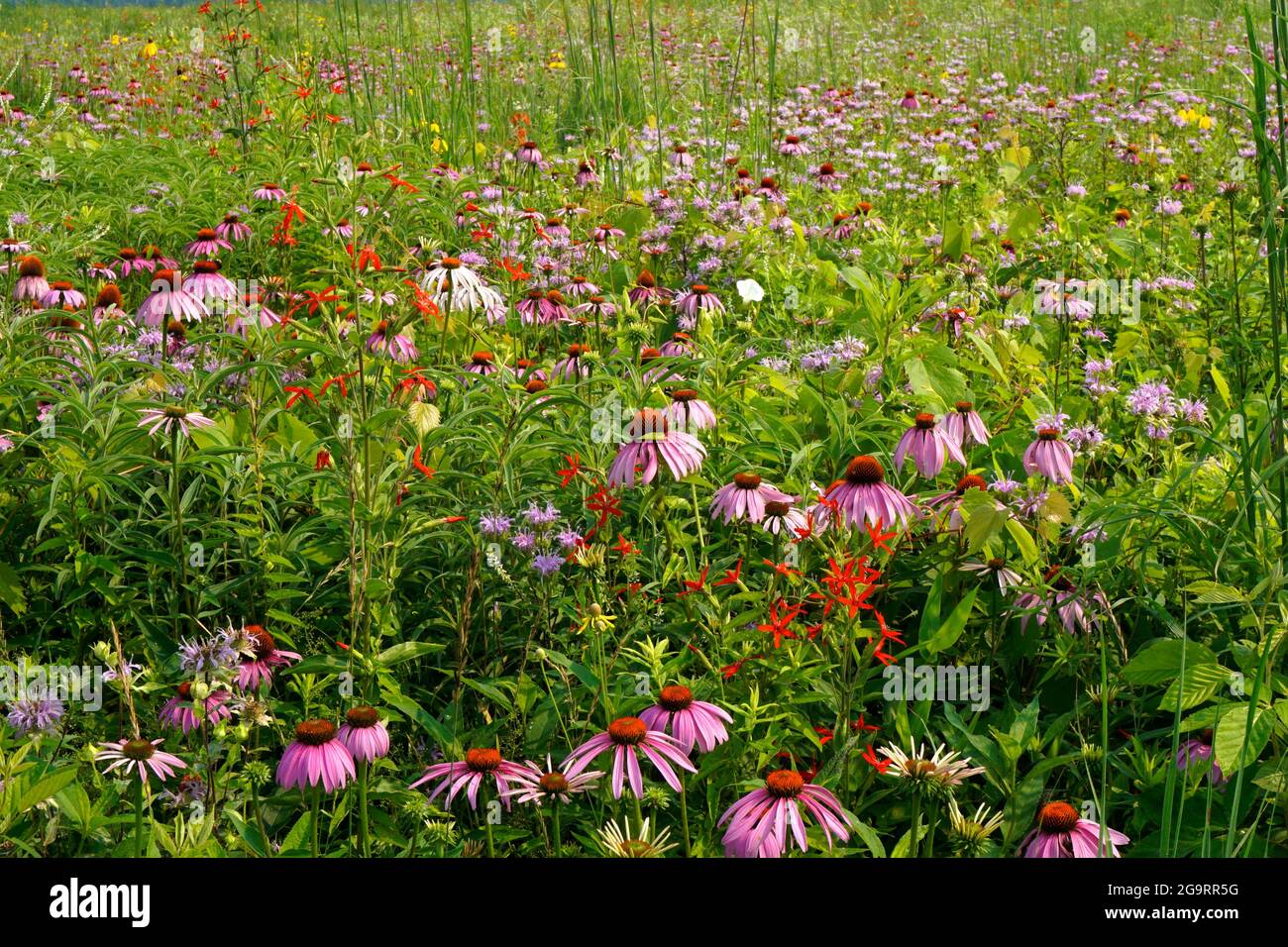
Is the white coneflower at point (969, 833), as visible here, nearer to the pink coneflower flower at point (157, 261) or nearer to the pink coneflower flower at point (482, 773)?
the pink coneflower flower at point (482, 773)

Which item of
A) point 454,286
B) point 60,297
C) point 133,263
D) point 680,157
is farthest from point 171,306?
point 680,157

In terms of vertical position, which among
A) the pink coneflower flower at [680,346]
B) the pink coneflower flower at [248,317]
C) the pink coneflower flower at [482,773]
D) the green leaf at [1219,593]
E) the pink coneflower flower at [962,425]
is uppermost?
the pink coneflower flower at [248,317]

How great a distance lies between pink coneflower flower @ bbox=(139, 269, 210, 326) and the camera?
258 cm

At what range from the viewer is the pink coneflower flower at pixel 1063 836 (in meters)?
1.48

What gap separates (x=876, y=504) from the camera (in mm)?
1812

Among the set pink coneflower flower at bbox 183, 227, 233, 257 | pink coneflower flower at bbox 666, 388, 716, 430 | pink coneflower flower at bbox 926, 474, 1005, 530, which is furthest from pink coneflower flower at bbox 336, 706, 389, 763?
pink coneflower flower at bbox 183, 227, 233, 257

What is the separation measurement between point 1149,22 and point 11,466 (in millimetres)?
8832

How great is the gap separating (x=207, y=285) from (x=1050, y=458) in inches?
74.5

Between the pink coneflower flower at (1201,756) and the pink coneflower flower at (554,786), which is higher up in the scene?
the pink coneflower flower at (554,786)

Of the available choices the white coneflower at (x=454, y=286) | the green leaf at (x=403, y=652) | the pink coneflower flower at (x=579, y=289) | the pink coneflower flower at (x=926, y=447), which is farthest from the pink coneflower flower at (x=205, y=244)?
the pink coneflower flower at (x=926, y=447)

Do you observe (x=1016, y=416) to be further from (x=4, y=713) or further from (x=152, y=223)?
(x=152, y=223)

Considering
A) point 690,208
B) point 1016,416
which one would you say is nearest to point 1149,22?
point 690,208

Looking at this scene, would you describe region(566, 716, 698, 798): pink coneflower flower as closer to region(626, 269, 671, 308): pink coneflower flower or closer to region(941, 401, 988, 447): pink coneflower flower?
region(941, 401, 988, 447): pink coneflower flower

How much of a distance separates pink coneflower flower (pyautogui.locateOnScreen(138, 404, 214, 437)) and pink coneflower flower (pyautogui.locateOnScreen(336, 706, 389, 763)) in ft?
2.34
